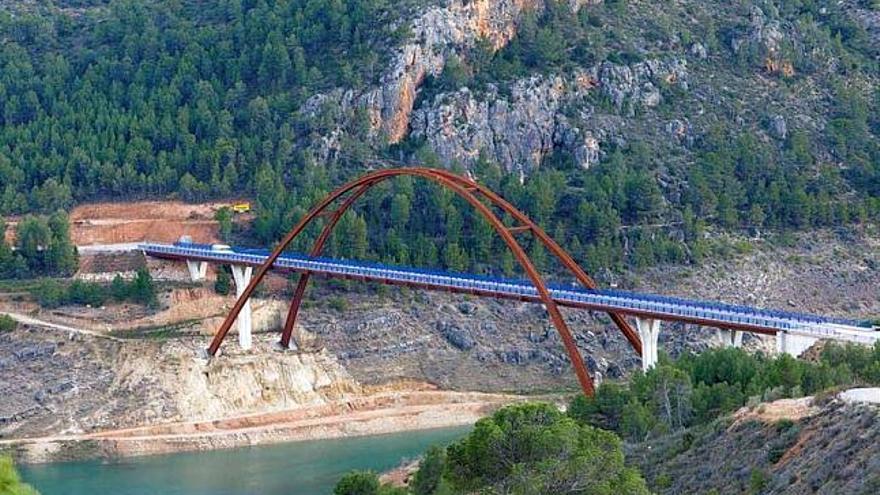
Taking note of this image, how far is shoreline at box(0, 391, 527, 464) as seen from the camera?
256 feet

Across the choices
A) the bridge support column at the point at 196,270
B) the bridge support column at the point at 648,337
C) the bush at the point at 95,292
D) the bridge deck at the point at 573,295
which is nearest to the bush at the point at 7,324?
the bush at the point at 95,292

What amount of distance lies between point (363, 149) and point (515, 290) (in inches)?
1244

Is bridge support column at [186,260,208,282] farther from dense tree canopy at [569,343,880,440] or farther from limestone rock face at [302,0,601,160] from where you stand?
dense tree canopy at [569,343,880,440]

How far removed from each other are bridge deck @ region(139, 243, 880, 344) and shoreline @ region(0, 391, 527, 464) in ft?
20.7

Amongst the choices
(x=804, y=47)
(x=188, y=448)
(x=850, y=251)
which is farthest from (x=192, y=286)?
(x=804, y=47)

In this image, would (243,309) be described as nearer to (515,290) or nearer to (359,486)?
(515,290)

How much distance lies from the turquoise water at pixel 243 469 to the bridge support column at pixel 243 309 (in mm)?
9921

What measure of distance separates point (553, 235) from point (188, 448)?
28322 mm

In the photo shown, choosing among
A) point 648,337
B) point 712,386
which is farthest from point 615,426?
point 648,337

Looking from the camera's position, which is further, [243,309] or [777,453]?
[243,309]

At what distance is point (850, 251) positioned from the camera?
102688 millimetres

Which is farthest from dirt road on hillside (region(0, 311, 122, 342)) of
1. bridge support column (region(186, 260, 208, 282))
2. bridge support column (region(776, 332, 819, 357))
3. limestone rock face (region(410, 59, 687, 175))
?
bridge support column (region(776, 332, 819, 357))

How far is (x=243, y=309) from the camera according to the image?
8838 cm

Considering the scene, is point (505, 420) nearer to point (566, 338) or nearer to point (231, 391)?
point (566, 338)
